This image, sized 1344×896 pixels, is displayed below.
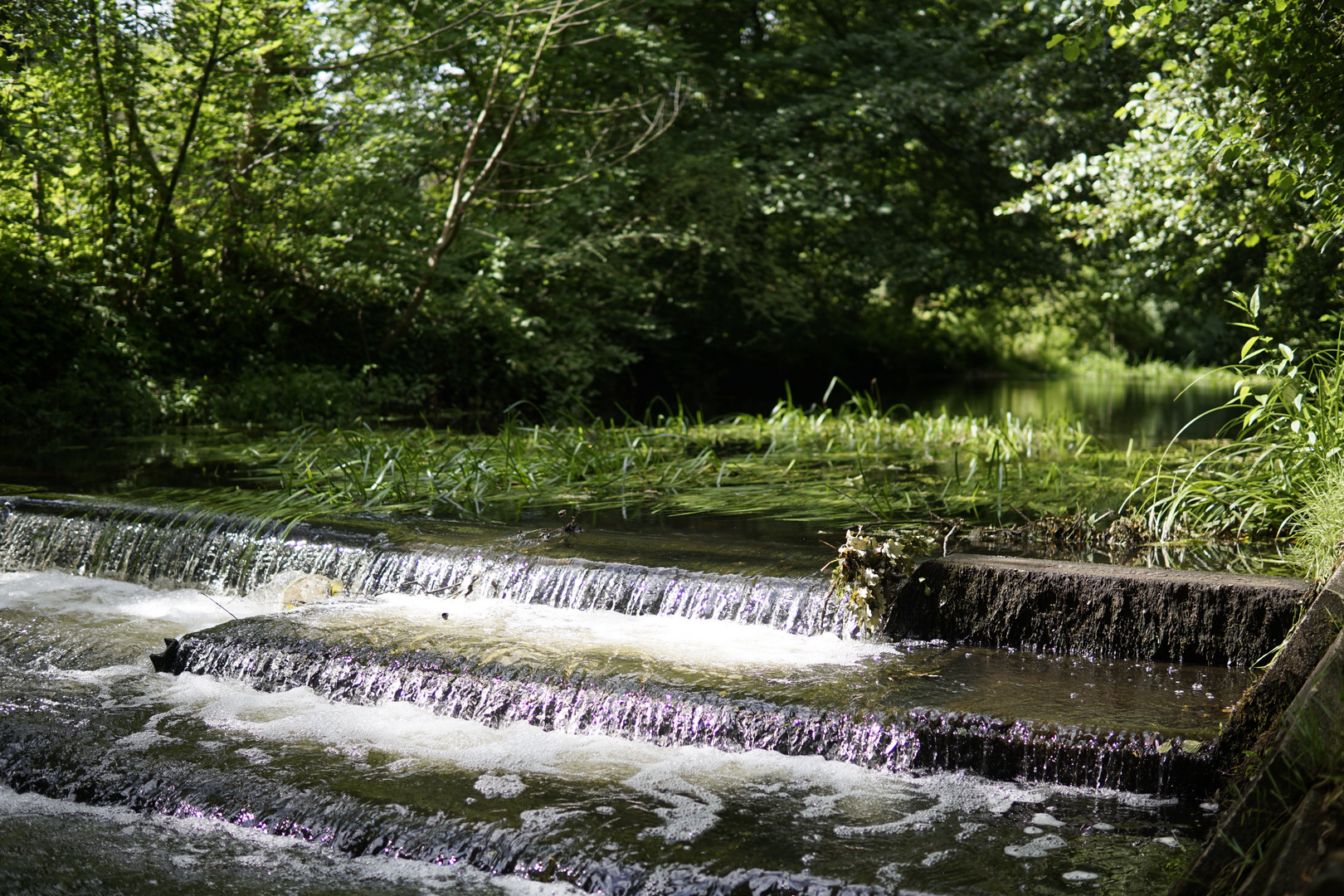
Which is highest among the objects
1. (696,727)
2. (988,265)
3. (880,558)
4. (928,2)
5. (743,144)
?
(928,2)

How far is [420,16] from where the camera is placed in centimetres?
1253

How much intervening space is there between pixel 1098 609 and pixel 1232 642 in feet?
1.53

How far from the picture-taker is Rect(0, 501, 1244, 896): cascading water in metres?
2.85

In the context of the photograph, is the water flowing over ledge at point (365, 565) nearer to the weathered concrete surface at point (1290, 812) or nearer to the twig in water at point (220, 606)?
the twig in water at point (220, 606)

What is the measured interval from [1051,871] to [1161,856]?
0.33 meters

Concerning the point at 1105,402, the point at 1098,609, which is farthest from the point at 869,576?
the point at 1105,402

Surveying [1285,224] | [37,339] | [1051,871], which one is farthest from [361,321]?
[1051,871]

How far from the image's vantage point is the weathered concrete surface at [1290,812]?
1961mm

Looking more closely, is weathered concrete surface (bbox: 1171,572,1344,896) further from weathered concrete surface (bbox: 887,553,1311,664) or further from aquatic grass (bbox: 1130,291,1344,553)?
aquatic grass (bbox: 1130,291,1344,553)

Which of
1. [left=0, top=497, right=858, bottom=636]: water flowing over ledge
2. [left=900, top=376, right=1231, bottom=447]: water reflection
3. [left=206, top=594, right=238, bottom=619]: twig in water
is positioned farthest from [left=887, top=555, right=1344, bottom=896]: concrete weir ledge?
[left=900, top=376, right=1231, bottom=447]: water reflection

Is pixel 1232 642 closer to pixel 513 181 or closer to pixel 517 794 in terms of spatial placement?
pixel 517 794

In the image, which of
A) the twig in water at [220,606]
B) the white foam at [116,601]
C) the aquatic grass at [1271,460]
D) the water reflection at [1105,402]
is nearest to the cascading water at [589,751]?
the twig in water at [220,606]

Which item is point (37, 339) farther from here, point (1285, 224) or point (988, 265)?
point (988, 265)

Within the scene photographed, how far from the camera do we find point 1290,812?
2.30m
